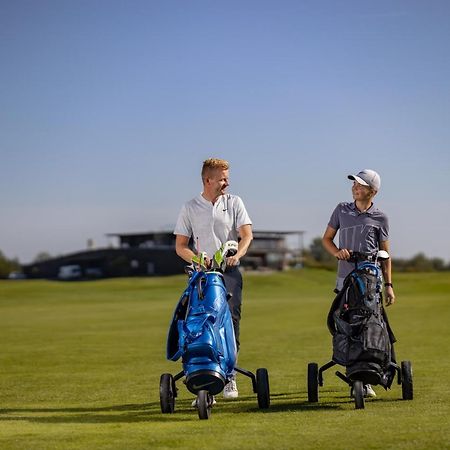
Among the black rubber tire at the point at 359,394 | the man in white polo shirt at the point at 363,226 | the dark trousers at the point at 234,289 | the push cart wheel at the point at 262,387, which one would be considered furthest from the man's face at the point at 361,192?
the push cart wheel at the point at 262,387

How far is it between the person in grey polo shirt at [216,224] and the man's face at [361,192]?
3.24ft

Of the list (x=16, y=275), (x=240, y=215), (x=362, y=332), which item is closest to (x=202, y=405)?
(x=362, y=332)

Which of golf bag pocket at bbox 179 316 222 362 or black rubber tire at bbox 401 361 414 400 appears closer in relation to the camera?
golf bag pocket at bbox 179 316 222 362

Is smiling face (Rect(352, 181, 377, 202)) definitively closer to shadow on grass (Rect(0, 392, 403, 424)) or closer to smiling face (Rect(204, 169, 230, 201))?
smiling face (Rect(204, 169, 230, 201))

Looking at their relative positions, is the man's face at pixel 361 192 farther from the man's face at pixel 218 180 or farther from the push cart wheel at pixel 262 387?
the push cart wheel at pixel 262 387

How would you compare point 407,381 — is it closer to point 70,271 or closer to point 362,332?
point 362,332

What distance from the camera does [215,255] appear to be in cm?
894

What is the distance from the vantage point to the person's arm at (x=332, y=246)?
935 cm

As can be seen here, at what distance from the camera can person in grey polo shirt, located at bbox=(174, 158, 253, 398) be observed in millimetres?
9516

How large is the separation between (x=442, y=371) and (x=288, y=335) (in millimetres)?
9053

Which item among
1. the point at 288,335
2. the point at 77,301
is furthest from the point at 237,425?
the point at 77,301

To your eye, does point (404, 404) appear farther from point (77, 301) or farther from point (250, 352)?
point (77, 301)

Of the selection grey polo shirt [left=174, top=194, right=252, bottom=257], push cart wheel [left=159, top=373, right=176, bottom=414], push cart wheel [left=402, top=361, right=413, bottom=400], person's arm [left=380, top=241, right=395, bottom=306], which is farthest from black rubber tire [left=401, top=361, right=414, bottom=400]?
push cart wheel [left=159, top=373, right=176, bottom=414]

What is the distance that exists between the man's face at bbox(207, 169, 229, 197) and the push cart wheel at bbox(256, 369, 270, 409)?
1674 millimetres
